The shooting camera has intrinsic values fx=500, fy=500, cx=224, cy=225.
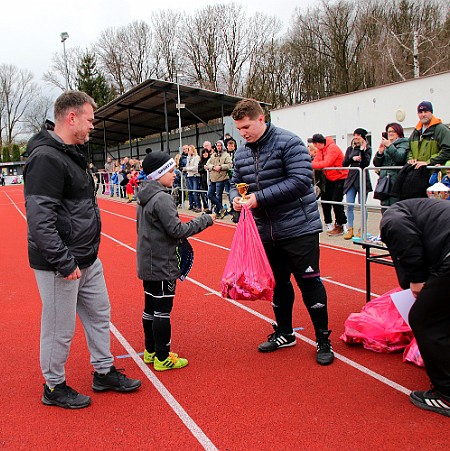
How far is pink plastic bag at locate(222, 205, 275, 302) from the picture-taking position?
3979 millimetres

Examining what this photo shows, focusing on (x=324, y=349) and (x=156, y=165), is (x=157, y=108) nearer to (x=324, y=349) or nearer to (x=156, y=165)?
(x=156, y=165)

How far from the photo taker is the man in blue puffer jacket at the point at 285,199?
13.0ft

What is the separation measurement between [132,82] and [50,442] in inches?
2154

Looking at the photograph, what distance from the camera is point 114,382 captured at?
148 inches

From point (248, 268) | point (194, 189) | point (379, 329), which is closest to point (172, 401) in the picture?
point (248, 268)

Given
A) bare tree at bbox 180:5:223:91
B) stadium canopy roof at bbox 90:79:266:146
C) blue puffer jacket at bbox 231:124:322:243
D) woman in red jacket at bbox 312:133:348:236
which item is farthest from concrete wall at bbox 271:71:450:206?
bare tree at bbox 180:5:223:91

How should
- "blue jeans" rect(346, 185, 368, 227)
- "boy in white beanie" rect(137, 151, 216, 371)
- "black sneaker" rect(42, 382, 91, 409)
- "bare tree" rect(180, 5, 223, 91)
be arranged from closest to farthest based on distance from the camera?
1. "black sneaker" rect(42, 382, 91, 409)
2. "boy in white beanie" rect(137, 151, 216, 371)
3. "blue jeans" rect(346, 185, 368, 227)
4. "bare tree" rect(180, 5, 223, 91)

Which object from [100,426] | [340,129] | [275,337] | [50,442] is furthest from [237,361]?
[340,129]

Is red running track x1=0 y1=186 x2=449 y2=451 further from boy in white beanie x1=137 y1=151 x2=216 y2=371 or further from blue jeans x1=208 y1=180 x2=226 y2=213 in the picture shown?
blue jeans x1=208 y1=180 x2=226 y2=213

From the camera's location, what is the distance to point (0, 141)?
7506 centimetres

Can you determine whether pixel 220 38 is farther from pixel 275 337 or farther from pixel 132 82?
pixel 275 337

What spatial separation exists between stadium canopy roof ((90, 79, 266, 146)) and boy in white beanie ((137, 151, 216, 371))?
723 inches

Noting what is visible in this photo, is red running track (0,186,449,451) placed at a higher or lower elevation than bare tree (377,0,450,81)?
lower

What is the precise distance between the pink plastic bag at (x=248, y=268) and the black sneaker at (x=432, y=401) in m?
1.28
